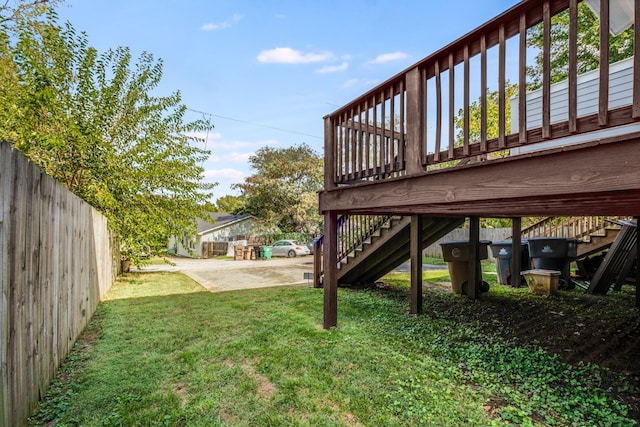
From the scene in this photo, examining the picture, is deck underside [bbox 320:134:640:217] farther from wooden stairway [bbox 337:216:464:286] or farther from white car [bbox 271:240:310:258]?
white car [bbox 271:240:310:258]

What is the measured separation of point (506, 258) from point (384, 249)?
3406 mm

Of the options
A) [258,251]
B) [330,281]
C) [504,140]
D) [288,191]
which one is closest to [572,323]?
[330,281]

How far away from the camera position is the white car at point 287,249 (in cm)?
1902

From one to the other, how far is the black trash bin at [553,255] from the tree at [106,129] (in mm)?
7969

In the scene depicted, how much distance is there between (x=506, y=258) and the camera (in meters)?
7.38

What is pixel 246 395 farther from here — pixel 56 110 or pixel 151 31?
pixel 151 31

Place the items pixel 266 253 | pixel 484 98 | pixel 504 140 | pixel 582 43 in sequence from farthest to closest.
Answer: pixel 266 253 < pixel 582 43 < pixel 484 98 < pixel 504 140

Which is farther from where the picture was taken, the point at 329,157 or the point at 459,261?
the point at 459,261

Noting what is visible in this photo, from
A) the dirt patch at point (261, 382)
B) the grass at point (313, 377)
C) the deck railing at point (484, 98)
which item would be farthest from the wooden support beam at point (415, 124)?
the dirt patch at point (261, 382)

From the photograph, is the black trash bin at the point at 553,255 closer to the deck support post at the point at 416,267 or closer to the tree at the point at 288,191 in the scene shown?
the deck support post at the point at 416,267

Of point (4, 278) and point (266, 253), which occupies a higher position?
point (4, 278)

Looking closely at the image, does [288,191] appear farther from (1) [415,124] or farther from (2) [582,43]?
(1) [415,124]

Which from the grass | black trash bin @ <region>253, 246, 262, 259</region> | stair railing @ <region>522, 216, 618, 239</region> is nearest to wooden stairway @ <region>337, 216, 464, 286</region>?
the grass

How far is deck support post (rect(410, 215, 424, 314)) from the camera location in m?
4.64
